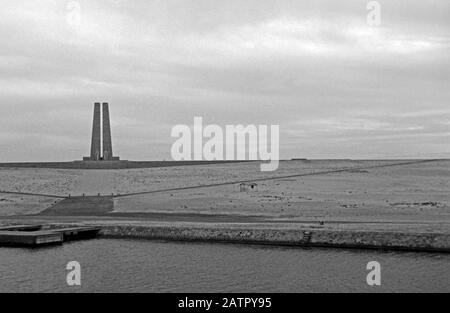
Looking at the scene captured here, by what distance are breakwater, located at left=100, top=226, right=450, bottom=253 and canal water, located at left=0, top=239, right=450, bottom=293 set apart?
97 cm

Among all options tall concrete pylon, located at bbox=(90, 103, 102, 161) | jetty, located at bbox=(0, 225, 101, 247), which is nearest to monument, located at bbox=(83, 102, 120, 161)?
tall concrete pylon, located at bbox=(90, 103, 102, 161)

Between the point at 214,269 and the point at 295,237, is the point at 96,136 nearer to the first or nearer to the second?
the point at 295,237

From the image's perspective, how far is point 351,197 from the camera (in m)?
59.6

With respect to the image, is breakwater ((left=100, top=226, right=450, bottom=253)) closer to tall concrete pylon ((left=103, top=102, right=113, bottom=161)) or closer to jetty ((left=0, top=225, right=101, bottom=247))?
jetty ((left=0, top=225, right=101, bottom=247))

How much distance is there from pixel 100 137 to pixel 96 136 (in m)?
1.07

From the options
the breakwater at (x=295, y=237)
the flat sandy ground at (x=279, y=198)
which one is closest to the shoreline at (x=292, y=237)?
the breakwater at (x=295, y=237)

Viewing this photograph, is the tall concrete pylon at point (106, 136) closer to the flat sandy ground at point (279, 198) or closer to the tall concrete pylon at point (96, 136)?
the tall concrete pylon at point (96, 136)

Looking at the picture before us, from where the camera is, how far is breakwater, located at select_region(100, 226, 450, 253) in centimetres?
2914

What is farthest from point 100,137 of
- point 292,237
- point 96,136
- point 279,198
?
point 292,237

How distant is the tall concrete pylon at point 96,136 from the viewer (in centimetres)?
9844

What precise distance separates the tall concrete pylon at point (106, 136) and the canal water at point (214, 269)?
69.0 m

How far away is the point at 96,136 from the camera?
100 metres

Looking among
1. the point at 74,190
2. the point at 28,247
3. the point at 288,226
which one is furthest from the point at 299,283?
the point at 74,190
